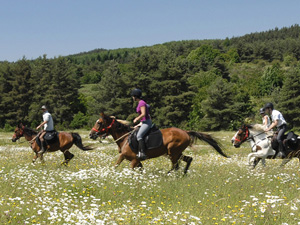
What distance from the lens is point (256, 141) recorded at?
13117 mm

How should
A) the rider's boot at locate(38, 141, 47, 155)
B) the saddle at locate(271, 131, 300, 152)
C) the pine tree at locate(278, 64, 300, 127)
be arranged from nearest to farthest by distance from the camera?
the saddle at locate(271, 131, 300, 152) < the rider's boot at locate(38, 141, 47, 155) < the pine tree at locate(278, 64, 300, 127)

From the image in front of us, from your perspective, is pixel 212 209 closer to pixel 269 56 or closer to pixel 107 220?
pixel 107 220

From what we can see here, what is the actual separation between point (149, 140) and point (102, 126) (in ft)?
5.66

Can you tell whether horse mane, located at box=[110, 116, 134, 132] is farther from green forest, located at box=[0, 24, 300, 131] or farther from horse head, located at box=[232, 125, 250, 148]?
green forest, located at box=[0, 24, 300, 131]

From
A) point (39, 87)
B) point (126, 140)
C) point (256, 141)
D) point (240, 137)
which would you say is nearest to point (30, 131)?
point (126, 140)

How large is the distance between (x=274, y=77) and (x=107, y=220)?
92.1m

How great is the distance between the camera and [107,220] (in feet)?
20.0

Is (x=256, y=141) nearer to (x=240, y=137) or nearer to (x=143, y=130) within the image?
(x=240, y=137)

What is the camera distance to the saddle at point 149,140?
36.1 feet

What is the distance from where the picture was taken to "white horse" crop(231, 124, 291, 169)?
1282 centimetres

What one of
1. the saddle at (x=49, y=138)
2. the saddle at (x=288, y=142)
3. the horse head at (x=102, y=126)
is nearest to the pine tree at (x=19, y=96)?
the saddle at (x=49, y=138)

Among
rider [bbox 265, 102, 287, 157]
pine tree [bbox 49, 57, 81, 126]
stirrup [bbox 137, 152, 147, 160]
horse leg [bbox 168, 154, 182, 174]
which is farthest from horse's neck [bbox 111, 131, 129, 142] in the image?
pine tree [bbox 49, 57, 81, 126]

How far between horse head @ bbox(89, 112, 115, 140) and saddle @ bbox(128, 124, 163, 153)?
3.12ft

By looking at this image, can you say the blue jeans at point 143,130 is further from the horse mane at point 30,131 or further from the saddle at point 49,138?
the horse mane at point 30,131
